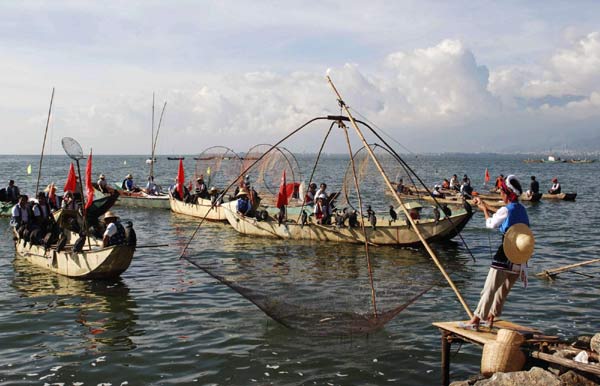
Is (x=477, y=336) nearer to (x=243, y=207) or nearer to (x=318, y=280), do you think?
(x=318, y=280)

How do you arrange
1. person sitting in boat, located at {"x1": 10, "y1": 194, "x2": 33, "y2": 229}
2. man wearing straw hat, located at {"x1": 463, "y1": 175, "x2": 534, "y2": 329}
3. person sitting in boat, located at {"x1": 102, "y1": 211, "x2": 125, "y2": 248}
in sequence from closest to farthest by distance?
man wearing straw hat, located at {"x1": 463, "y1": 175, "x2": 534, "y2": 329} → person sitting in boat, located at {"x1": 102, "y1": 211, "x2": 125, "y2": 248} → person sitting in boat, located at {"x1": 10, "y1": 194, "x2": 33, "y2": 229}

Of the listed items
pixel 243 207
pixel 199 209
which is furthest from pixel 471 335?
pixel 199 209

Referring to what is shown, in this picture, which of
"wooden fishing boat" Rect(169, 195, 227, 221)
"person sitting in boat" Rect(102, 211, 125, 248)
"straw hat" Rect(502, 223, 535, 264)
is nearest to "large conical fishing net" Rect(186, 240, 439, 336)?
"person sitting in boat" Rect(102, 211, 125, 248)

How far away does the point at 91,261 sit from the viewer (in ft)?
43.1

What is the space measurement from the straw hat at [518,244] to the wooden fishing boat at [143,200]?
24.0m

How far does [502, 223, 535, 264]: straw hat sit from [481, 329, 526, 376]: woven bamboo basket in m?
1.02

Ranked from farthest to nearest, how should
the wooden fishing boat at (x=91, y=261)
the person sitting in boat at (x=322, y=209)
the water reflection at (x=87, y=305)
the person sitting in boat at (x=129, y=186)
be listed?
the person sitting in boat at (x=129, y=186) < the person sitting in boat at (x=322, y=209) < the wooden fishing boat at (x=91, y=261) < the water reflection at (x=87, y=305)

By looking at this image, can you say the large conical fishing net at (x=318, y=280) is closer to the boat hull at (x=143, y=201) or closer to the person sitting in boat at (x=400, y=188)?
the boat hull at (x=143, y=201)

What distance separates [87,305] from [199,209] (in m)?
14.4

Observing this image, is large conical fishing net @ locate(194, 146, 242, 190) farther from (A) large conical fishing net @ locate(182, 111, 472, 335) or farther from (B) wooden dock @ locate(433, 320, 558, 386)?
(B) wooden dock @ locate(433, 320, 558, 386)

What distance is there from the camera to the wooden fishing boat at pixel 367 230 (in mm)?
17703

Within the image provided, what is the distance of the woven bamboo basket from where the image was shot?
22.5ft

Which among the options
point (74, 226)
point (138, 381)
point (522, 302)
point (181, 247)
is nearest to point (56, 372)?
point (138, 381)

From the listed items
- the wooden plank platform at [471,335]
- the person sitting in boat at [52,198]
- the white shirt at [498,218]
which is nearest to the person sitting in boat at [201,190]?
the person sitting in boat at [52,198]
